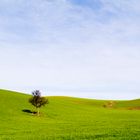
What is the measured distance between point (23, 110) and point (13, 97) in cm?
1603

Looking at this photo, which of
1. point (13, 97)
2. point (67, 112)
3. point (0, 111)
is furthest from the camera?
point (13, 97)

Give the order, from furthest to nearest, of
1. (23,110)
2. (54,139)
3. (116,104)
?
1. (116,104)
2. (23,110)
3. (54,139)

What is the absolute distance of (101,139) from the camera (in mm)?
34469

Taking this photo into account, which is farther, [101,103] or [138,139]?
[101,103]

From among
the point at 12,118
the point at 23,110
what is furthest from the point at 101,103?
the point at 12,118

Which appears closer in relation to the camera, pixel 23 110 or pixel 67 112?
pixel 23 110

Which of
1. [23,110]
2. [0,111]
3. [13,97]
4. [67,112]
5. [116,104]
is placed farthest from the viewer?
[116,104]

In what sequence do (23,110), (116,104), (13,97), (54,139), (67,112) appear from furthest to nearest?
(116,104)
(13,97)
(67,112)
(23,110)
(54,139)

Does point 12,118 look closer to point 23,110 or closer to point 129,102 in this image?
point 23,110

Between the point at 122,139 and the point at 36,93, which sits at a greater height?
the point at 36,93

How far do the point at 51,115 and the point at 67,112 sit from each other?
9.72 metres

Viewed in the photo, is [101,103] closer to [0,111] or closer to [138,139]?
[0,111]

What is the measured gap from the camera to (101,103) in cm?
15375

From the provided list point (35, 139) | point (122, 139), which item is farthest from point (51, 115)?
point (122, 139)
